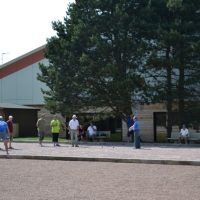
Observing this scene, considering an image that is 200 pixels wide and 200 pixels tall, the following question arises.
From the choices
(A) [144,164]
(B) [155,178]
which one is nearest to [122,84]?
(A) [144,164]

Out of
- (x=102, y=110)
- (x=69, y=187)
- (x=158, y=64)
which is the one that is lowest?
(x=69, y=187)

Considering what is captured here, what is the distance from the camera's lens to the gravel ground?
10.4 metres

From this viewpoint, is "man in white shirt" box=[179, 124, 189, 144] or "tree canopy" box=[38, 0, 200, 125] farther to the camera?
"tree canopy" box=[38, 0, 200, 125]

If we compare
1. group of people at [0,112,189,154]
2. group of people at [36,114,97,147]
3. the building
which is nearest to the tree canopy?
group of people at [0,112,189,154]

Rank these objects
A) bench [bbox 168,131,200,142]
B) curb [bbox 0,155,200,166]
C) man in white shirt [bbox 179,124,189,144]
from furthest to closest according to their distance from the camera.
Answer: bench [bbox 168,131,200,142]
man in white shirt [bbox 179,124,189,144]
curb [bbox 0,155,200,166]

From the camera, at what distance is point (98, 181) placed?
12648 millimetres

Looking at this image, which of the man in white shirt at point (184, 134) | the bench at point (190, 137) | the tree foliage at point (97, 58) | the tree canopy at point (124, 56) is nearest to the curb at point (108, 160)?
the tree canopy at point (124, 56)

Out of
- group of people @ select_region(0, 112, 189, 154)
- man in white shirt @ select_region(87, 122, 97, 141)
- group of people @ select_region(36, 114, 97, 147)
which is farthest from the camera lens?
man in white shirt @ select_region(87, 122, 97, 141)

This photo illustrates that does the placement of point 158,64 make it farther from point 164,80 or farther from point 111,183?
point 111,183

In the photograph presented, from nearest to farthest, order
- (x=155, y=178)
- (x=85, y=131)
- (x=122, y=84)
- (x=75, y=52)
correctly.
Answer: (x=155, y=178)
(x=122, y=84)
(x=75, y=52)
(x=85, y=131)

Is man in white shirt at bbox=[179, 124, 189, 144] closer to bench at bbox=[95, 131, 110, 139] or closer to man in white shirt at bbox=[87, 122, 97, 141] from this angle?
man in white shirt at bbox=[87, 122, 97, 141]

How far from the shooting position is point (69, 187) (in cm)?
1159

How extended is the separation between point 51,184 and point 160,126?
79.4 feet

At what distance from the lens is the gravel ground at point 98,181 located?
10.4 metres
